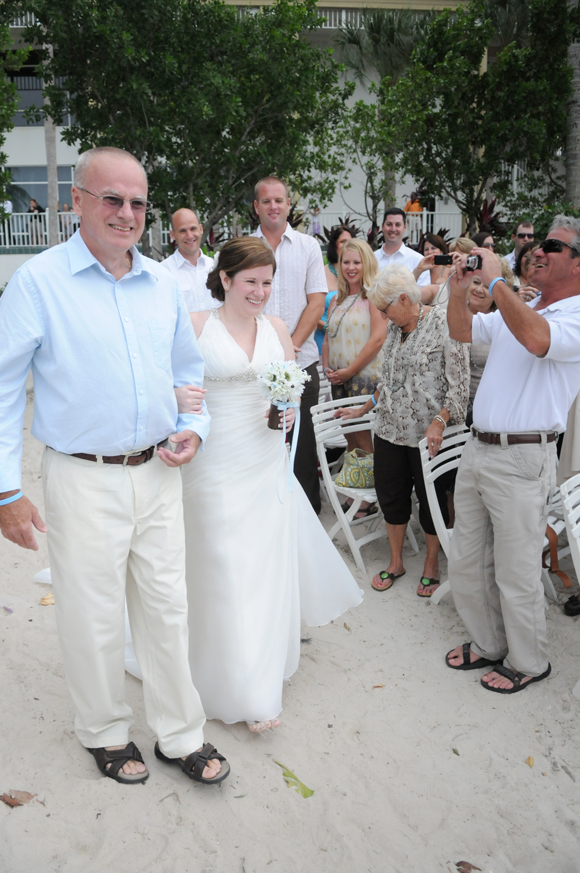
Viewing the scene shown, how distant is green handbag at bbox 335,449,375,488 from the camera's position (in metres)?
5.11

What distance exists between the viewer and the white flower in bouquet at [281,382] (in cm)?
325

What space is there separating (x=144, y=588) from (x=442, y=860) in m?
1.47

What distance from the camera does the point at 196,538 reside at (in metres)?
3.30

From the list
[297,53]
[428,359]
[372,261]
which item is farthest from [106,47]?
[428,359]

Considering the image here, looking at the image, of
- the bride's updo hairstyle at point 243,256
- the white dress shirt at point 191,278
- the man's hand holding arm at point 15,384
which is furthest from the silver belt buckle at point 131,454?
the white dress shirt at point 191,278

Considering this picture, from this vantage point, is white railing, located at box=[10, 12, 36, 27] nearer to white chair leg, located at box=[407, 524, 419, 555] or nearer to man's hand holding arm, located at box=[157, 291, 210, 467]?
white chair leg, located at box=[407, 524, 419, 555]

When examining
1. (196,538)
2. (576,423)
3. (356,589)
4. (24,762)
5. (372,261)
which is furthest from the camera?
(372,261)

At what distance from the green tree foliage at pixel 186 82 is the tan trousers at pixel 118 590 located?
8387 mm

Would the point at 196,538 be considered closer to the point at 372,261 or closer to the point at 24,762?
the point at 24,762

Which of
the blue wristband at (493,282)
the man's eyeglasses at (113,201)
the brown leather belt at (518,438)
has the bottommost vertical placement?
the brown leather belt at (518,438)

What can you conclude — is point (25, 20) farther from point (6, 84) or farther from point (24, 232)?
point (6, 84)

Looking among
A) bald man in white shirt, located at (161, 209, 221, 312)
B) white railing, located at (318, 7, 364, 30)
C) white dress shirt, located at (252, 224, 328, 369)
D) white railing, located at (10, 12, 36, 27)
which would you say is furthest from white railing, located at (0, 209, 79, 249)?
white dress shirt, located at (252, 224, 328, 369)

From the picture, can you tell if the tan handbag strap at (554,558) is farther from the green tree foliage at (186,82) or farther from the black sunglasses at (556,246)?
the green tree foliage at (186,82)

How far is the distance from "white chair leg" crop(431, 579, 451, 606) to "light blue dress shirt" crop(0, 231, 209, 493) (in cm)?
244
